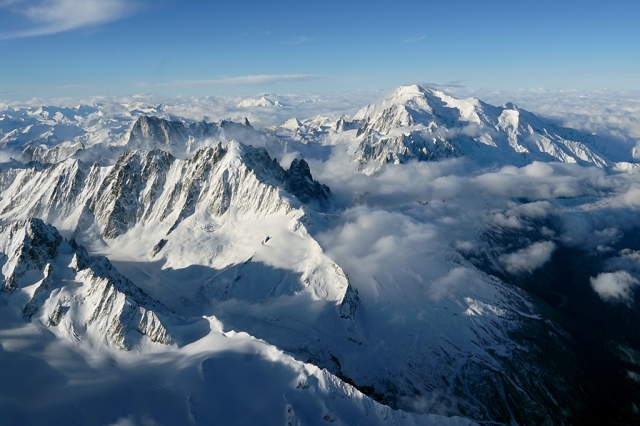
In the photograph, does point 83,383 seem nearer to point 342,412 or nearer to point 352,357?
point 342,412

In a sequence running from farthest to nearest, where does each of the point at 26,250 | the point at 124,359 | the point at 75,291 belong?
the point at 26,250
the point at 75,291
the point at 124,359

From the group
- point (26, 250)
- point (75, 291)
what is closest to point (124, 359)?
point (75, 291)

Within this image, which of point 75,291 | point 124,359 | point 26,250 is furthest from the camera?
point 26,250

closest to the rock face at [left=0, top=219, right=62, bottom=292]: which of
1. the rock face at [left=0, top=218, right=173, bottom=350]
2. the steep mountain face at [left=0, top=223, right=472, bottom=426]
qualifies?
the rock face at [left=0, top=218, right=173, bottom=350]

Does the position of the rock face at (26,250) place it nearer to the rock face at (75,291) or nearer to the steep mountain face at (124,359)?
the rock face at (75,291)

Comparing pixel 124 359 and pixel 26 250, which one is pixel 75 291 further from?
pixel 124 359

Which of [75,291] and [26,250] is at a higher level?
[26,250]

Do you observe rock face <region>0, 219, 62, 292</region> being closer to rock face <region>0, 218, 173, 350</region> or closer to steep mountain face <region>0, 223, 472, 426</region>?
rock face <region>0, 218, 173, 350</region>

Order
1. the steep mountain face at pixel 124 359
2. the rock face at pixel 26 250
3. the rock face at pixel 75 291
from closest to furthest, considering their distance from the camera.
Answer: the steep mountain face at pixel 124 359, the rock face at pixel 75 291, the rock face at pixel 26 250

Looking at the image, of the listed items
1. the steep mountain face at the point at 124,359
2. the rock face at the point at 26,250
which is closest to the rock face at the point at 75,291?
the rock face at the point at 26,250
